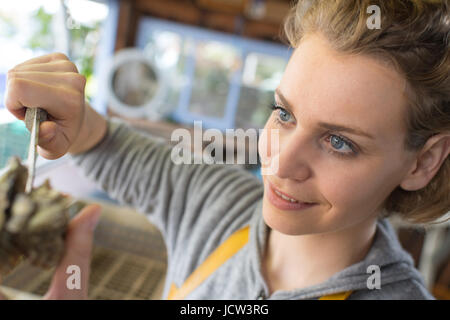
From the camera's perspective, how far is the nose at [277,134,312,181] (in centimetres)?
53

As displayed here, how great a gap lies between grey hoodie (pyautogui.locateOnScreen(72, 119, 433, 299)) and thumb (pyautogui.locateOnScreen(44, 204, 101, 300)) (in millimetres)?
385

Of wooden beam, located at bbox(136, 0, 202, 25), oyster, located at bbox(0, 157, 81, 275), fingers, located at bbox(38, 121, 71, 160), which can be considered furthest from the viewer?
wooden beam, located at bbox(136, 0, 202, 25)

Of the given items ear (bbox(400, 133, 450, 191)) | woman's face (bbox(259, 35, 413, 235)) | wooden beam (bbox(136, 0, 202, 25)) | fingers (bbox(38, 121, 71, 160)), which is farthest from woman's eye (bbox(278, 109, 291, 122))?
wooden beam (bbox(136, 0, 202, 25))

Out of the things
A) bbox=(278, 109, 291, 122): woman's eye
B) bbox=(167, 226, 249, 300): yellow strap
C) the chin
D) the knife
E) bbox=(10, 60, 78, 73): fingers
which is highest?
bbox=(10, 60, 78, 73): fingers

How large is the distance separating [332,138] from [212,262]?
1.20 feet

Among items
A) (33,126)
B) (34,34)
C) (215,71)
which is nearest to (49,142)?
(33,126)

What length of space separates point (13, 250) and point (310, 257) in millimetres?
537

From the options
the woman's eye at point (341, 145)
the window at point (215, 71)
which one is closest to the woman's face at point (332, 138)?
the woman's eye at point (341, 145)

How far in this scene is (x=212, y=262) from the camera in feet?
2.49

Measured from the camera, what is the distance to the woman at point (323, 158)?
1.65ft

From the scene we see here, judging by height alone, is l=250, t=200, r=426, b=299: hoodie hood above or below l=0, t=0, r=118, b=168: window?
below

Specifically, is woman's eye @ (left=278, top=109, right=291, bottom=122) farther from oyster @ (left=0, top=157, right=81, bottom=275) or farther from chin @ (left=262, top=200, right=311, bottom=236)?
oyster @ (left=0, top=157, right=81, bottom=275)

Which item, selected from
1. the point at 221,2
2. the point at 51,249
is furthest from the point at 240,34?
the point at 51,249

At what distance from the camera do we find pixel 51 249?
301 mm
